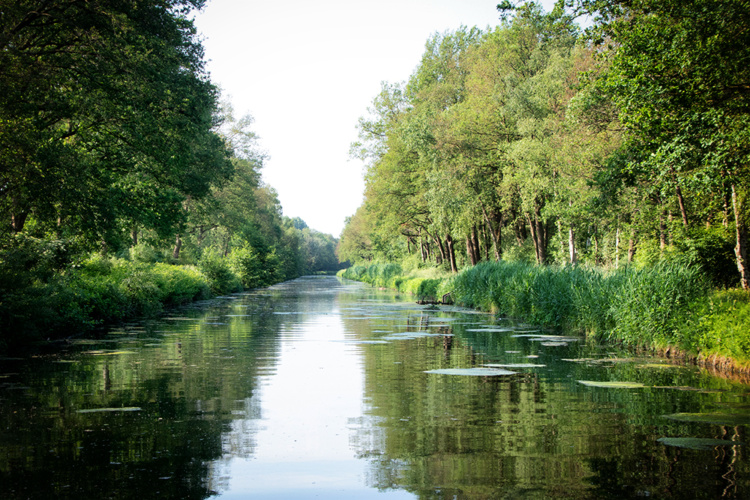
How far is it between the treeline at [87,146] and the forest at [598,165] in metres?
10.6

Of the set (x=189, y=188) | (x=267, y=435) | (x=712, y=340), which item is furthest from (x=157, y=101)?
(x=712, y=340)

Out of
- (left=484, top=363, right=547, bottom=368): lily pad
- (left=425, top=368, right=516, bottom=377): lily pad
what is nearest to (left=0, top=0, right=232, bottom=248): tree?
(left=425, top=368, right=516, bottom=377): lily pad

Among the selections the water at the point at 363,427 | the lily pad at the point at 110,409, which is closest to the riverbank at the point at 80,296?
the water at the point at 363,427

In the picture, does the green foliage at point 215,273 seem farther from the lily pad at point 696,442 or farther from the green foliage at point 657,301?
the lily pad at point 696,442

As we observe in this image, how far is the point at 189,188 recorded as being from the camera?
2747cm

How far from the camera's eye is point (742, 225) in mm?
16562

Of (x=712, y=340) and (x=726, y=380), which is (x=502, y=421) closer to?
(x=726, y=380)

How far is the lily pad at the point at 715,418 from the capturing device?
6.99 metres

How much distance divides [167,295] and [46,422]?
2218cm

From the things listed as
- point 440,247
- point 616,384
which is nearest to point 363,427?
point 616,384

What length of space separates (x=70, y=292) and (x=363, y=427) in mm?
12040

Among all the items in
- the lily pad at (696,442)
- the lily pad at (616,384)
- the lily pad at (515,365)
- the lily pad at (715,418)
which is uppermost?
the lily pad at (515,365)

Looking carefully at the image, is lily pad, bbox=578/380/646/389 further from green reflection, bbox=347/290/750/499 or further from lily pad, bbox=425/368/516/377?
lily pad, bbox=425/368/516/377

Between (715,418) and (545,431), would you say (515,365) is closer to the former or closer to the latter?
(715,418)
